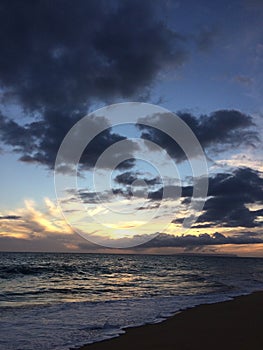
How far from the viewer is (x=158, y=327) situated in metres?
12.2

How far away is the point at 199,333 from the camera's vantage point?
37.2 feet

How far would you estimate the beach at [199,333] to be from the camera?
9703 mm

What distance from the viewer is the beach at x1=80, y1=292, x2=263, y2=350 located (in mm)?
9703

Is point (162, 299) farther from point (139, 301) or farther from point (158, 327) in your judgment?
point (158, 327)

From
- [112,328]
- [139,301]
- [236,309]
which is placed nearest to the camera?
[112,328]

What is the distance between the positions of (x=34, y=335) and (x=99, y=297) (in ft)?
36.6

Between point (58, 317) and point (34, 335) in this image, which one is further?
point (58, 317)

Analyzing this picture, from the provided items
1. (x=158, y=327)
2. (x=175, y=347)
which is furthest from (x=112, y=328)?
(x=175, y=347)

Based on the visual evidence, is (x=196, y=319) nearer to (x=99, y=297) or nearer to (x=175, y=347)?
(x=175, y=347)

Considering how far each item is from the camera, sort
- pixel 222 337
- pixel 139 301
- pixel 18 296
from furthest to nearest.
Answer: pixel 18 296
pixel 139 301
pixel 222 337

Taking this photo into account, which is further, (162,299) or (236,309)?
(162,299)

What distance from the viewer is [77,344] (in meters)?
9.91

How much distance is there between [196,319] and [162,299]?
A: 275 inches

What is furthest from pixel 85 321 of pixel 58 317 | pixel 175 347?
pixel 175 347
